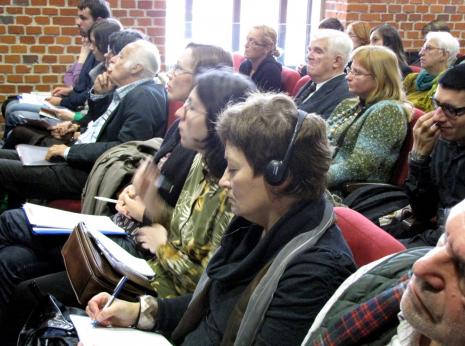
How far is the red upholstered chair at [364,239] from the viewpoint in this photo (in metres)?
1.46

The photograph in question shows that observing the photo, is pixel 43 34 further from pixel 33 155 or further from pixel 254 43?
pixel 33 155

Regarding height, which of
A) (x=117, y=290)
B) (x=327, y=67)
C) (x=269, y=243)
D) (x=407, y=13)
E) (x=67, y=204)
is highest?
(x=407, y=13)

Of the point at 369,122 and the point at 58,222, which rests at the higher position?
the point at 369,122

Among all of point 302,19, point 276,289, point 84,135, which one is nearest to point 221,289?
point 276,289

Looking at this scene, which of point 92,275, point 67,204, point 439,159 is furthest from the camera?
point 67,204

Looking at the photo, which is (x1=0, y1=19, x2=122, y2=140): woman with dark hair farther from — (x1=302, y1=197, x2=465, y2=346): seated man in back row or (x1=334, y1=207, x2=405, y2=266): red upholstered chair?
(x1=302, y1=197, x2=465, y2=346): seated man in back row

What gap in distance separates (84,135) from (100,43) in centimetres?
94

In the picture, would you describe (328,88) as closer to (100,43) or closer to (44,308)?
(100,43)

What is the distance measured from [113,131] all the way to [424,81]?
2.45m

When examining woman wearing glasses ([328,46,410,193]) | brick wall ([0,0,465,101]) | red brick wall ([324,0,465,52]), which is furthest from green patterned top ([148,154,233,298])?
red brick wall ([324,0,465,52])

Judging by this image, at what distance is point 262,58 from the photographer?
4566 millimetres

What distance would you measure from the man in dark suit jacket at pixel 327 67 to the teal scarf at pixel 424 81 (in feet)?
3.81

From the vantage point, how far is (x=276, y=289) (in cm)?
133

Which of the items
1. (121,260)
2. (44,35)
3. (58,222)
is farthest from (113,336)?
(44,35)
